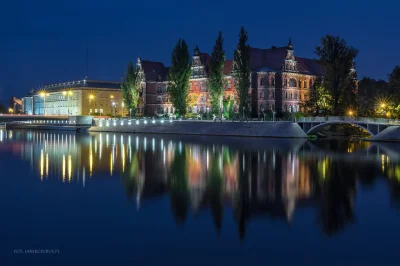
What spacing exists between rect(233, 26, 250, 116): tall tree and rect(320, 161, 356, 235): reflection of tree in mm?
46534

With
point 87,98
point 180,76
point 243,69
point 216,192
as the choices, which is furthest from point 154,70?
point 216,192

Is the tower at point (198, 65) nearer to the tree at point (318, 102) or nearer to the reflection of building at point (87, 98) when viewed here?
the tree at point (318, 102)

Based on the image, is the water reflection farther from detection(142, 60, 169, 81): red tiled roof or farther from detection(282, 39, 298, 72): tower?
detection(142, 60, 169, 81): red tiled roof

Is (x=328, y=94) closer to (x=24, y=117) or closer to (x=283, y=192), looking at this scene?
(x=283, y=192)

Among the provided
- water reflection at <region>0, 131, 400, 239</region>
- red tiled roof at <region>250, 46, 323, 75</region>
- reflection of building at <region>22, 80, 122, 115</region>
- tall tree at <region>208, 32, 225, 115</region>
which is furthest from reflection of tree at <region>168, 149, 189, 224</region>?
reflection of building at <region>22, 80, 122, 115</region>

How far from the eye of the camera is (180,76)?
85688mm

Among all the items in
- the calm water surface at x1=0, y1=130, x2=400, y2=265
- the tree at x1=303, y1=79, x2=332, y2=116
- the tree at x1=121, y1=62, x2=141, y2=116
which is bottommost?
the calm water surface at x1=0, y1=130, x2=400, y2=265

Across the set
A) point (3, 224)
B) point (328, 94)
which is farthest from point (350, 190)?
point (328, 94)

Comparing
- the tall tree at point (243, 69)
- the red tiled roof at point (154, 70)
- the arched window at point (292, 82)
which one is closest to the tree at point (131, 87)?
the red tiled roof at point (154, 70)

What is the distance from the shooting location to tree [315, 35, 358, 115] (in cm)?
6756

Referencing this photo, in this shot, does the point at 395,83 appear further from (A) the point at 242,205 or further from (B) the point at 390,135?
(A) the point at 242,205

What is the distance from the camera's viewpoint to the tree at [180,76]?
85.8m

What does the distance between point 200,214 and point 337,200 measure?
707cm

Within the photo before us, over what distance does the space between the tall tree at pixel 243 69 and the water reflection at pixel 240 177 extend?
33.0 metres
